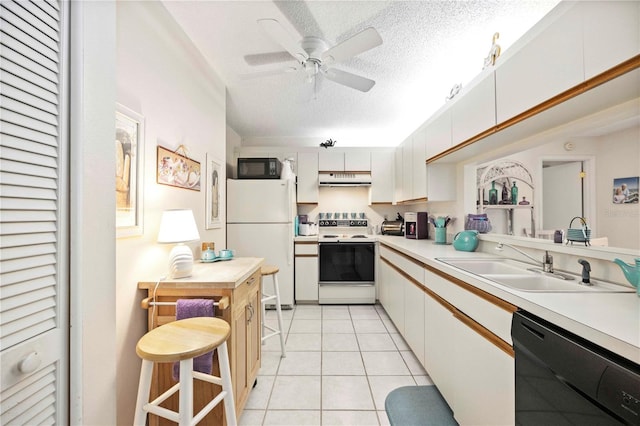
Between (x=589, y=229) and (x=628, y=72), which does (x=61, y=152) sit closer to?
(x=628, y=72)

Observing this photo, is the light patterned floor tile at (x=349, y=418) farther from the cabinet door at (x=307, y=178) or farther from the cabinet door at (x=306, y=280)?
the cabinet door at (x=307, y=178)

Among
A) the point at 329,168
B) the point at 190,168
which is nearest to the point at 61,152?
the point at 190,168

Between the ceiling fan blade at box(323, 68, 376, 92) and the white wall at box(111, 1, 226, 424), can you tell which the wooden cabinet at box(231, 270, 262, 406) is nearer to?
the white wall at box(111, 1, 226, 424)

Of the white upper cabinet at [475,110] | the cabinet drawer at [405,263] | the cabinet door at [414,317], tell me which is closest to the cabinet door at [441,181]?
the white upper cabinet at [475,110]

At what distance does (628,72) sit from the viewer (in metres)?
0.94

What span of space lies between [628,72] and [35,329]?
209cm

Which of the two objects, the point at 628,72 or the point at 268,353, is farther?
the point at 268,353

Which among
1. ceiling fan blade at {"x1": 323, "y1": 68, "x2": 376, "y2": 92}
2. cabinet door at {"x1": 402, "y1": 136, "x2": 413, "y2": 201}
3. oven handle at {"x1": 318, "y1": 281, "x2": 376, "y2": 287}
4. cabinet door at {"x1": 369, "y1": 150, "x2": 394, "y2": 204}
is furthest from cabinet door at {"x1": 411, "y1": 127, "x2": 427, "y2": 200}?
oven handle at {"x1": 318, "y1": 281, "x2": 376, "y2": 287}

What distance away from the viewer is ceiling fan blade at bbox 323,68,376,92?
1.97m

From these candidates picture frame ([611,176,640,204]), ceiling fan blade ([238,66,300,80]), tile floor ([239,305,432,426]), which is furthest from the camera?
ceiling fan blade ([238,66,300,80])

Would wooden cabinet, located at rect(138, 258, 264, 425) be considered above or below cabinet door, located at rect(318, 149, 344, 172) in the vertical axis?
below

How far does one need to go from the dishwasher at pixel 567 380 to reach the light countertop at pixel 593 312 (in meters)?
0.03

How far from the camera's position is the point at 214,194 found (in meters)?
2.45

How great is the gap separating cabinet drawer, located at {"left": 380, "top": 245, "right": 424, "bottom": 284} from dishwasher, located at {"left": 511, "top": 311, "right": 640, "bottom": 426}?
3.45ft
